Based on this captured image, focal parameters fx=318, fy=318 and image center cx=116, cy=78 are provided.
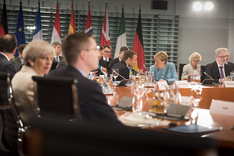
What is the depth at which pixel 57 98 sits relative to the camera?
1814mm

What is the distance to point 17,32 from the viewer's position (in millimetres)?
8438

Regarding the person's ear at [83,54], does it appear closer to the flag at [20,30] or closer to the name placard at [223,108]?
the name placard at [223,108]

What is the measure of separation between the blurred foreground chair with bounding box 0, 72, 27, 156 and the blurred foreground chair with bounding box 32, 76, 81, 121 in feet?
1.54

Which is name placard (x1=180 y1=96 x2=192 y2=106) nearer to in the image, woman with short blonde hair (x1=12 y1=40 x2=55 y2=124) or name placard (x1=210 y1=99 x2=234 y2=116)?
name placard (x1=210 y1=99 x2=234 y2=116)

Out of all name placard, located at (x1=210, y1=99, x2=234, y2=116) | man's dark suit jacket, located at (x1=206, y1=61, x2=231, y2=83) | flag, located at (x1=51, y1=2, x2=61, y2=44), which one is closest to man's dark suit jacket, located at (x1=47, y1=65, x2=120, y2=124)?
name placard, located at (x1=210, y1=99, x2=234, y2=116)

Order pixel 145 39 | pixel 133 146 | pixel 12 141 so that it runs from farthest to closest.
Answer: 1. pixel 145 39
2. pixel 12 141
3. pixel 133 146

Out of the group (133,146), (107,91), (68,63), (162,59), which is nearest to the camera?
(133,146)

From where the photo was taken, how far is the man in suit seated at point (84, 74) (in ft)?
6.08

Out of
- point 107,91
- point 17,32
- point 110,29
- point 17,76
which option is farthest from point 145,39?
point 17,76

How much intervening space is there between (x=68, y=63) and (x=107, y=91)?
1.66 m

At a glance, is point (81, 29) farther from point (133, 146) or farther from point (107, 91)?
point (133, 146)

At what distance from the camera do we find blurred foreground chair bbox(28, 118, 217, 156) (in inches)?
22.8


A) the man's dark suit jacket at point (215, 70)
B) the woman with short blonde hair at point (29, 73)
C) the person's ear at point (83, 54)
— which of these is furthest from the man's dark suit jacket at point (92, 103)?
the man's dark suit jacket at point (215, 70)

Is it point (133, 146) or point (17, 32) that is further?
point (17, 32)
